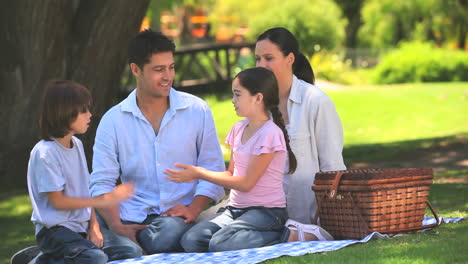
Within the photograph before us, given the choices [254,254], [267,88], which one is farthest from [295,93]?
[254,254]

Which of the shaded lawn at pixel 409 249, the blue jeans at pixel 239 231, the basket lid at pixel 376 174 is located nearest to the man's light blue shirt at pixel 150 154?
the blue jeans at pixel 239 231

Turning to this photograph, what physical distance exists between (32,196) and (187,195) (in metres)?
1.17

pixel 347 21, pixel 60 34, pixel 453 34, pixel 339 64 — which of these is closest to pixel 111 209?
pixel 60 34

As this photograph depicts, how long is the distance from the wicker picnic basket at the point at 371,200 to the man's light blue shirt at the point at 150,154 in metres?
0.76

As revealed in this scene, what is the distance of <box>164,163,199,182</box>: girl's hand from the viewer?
519 cm

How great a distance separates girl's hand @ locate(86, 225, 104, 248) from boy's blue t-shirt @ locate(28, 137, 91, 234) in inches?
2.0

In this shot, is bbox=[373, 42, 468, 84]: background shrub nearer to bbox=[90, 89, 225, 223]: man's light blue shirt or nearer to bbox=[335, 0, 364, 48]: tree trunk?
bbox=[335, 0, 364, 48]: tree trunk

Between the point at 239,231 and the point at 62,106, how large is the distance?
4.53 ft

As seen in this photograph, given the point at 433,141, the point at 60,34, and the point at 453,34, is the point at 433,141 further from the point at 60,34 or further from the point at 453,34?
the point at 453,34

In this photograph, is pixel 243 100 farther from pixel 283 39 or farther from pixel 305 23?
pixel 305 23

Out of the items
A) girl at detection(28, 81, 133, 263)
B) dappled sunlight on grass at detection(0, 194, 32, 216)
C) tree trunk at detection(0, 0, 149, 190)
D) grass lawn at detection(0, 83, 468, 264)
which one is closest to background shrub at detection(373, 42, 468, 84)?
grass lawn at detection(0, 83, 468, 264)

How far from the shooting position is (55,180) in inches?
190

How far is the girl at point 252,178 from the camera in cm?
541

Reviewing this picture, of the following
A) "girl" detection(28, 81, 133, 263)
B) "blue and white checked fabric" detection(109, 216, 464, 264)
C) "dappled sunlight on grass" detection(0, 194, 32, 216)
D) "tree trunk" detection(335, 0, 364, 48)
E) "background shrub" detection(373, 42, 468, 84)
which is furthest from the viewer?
"tree trunk" detection(335, 0, 364, 48)
